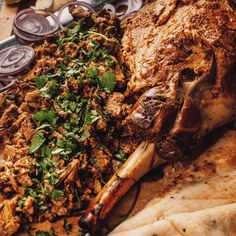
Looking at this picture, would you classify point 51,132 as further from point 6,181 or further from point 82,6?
point 82,6

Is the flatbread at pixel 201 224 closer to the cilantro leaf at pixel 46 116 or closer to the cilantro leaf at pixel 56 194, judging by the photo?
the cilantro leaf at pixel 56 194

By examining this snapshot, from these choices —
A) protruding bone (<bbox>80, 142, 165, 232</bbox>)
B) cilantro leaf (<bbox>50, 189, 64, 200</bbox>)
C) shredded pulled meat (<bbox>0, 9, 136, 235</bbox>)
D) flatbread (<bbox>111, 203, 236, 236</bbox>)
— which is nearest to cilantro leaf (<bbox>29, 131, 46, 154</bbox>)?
shredded pulled meat (<bbox>0, 9, 136, 235</bbox>)

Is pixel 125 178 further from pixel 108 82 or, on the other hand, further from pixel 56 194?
pixel 108 82

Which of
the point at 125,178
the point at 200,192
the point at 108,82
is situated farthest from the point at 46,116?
the point at 200,192

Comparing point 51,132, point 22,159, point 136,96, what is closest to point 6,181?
point 22,159

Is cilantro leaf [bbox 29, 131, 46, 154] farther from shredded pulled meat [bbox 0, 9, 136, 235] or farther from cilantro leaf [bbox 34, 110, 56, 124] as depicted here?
cilantro leaf [bbox 34, 110, 56, 124]

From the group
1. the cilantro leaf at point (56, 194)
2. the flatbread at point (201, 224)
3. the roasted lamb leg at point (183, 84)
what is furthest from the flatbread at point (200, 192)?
the cilantro leaf at point (56, 194)
